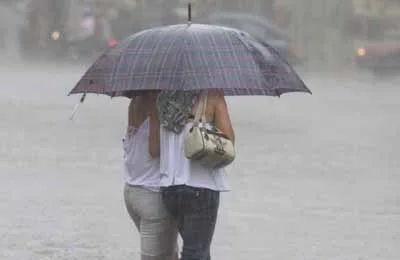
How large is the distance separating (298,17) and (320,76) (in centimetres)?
649

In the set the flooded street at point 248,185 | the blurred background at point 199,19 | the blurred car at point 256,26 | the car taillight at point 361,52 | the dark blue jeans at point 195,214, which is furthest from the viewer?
the blurred background at point 199,19

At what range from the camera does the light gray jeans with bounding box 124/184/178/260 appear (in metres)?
5.51

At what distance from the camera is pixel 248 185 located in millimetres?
11719

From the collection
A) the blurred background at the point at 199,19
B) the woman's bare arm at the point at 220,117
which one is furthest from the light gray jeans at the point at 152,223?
the blurred background at the point at 199,19

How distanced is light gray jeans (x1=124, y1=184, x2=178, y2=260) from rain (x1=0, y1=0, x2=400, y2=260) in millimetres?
1478

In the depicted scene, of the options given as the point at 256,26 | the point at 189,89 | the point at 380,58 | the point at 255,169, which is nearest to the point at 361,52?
the point at 380,58

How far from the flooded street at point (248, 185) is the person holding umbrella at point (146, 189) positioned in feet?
9.13

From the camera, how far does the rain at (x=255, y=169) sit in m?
8.93

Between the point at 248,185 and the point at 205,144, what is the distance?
6.49 metres

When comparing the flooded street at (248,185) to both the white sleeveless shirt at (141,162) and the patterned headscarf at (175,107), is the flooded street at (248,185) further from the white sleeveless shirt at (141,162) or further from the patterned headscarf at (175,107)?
the patterned headscarf at (175,107)

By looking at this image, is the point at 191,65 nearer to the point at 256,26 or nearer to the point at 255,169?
the point at 255,169

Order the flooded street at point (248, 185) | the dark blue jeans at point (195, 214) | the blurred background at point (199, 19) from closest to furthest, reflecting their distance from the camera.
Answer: the dark blue jeans at point (195, 214)
the flooded street at point (248, 185)
the blurred background at point (199, 19)

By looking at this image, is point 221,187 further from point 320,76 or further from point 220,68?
point 320,76

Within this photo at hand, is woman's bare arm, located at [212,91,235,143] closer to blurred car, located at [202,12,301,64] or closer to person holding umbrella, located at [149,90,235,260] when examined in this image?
person holding umbrella, located at [149,90,235,260]
